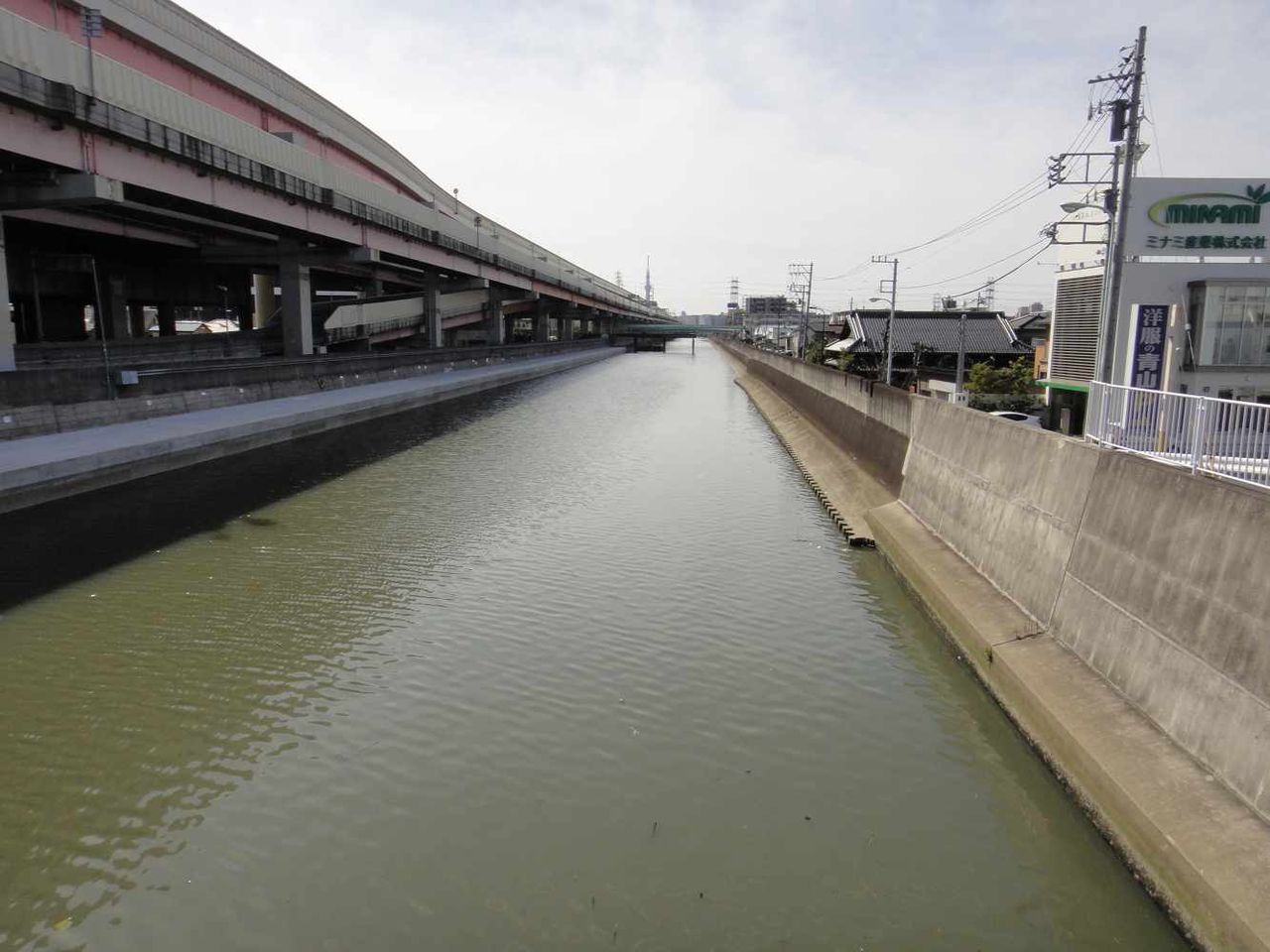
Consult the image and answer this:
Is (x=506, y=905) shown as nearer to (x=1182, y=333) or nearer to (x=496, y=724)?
(x=496, y=724)

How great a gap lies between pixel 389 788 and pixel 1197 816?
21.0ft

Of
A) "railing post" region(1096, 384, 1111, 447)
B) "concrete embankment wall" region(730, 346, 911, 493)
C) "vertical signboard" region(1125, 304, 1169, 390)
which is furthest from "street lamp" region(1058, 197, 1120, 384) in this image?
"railing post" region(1096, 384, 1111, 447)

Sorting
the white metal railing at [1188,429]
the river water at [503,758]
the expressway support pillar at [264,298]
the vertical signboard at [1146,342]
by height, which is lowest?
the river water at [503,758]

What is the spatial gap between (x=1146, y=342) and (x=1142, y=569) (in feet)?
56.0

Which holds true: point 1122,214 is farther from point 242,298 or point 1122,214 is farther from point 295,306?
point 242,298

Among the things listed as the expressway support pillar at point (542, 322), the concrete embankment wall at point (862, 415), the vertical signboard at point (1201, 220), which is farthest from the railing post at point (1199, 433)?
the expressway support pillar at point (542, 322)

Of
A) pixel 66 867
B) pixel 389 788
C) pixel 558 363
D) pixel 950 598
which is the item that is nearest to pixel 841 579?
pixel 950 598

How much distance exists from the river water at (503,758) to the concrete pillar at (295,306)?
2639cm

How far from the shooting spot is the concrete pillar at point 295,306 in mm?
39656

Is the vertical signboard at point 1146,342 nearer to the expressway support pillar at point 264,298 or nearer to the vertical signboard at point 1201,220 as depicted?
the vertical signboard at point 1201,220

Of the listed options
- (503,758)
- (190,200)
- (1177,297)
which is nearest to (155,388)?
(190,200)

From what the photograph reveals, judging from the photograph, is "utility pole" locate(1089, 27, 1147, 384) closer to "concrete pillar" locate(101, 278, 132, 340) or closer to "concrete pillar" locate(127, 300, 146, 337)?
"concrete pillar" locate(101, 278, 132, 340)

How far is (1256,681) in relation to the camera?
5789mm

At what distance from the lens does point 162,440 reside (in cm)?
1959
